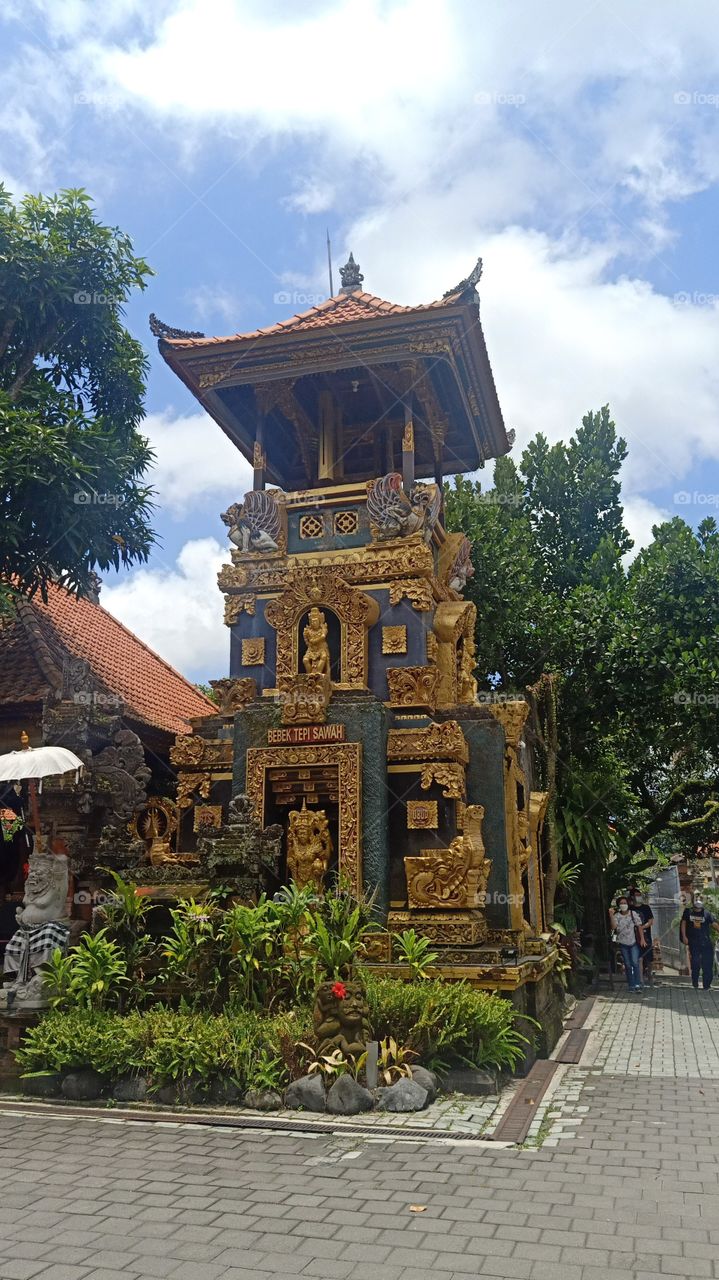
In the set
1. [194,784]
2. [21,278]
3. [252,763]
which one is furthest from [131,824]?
[21,278]

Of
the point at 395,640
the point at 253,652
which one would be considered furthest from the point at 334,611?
the point at 253,652

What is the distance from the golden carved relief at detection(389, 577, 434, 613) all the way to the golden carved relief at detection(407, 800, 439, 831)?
2.46 metres

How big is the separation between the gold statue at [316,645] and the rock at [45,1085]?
507 centimetres

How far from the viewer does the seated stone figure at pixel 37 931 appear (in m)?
8.55

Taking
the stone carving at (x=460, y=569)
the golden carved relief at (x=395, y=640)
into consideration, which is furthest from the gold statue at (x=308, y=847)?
the stone carving at (x=460, y=569)

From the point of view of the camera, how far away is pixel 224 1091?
758cm

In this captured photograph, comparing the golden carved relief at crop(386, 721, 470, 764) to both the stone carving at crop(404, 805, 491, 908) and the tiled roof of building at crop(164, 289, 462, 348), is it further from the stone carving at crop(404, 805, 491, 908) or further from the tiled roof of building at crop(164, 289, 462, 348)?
the tiled roof of building at crop(164, 289, 462, 348)

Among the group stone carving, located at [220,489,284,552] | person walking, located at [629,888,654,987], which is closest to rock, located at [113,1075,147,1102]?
stone carving, located at [220,489,284,552]

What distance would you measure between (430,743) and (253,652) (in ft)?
9.55

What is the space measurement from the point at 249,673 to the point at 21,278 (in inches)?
227

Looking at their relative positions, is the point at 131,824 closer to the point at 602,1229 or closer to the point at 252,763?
the point at 252,763

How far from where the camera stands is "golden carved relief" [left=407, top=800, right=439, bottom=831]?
10.5 m

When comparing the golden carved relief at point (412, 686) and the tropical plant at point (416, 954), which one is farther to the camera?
the golden carved relief at point (412, 686)

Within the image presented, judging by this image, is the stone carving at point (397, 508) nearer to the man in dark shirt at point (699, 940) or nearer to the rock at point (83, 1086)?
the rock at point (83, 1086)
